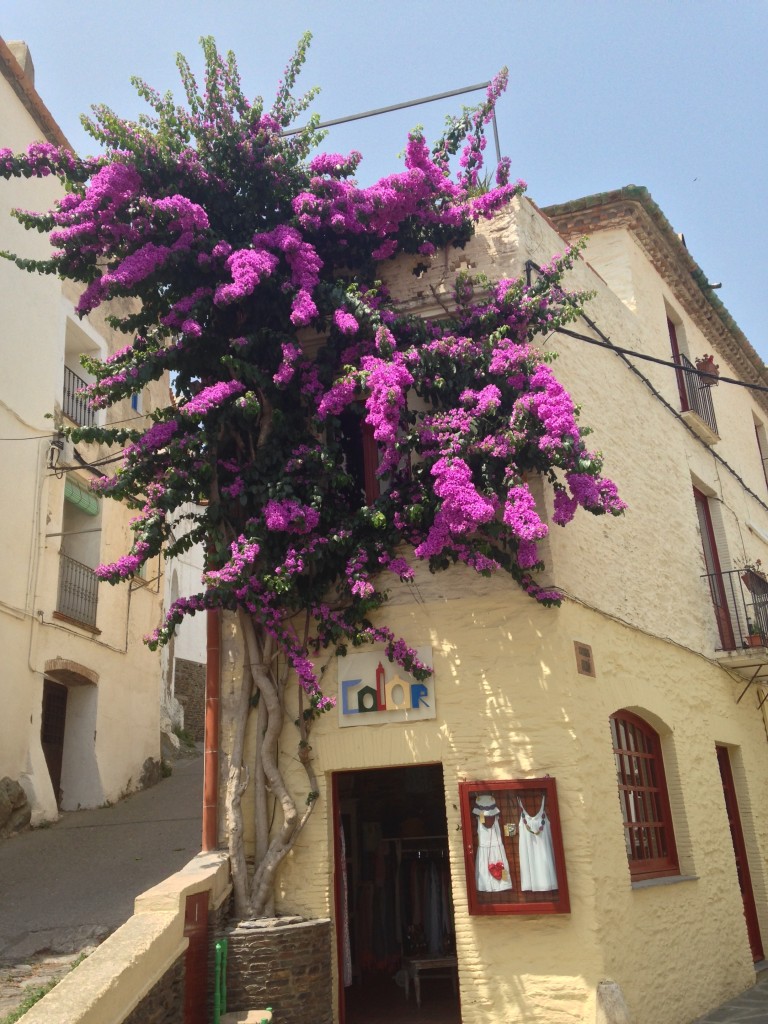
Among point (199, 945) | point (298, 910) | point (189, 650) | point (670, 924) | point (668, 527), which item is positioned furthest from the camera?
point (189, 650)

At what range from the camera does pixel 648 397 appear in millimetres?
11789

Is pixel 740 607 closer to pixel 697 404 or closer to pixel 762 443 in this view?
pixel 697 404

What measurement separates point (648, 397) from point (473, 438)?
4.85 metres

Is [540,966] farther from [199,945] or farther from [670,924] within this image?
[199,945]

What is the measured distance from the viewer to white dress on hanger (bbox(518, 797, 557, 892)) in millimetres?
7172

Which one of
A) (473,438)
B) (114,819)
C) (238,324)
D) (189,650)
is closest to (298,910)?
(473,438)

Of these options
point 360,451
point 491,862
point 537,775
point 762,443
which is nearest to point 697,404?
point 762,443

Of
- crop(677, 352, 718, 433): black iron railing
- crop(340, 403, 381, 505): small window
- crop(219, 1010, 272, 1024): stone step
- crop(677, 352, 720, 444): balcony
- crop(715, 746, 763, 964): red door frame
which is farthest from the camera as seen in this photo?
crop(677, 352, 718, 433): black iron railing

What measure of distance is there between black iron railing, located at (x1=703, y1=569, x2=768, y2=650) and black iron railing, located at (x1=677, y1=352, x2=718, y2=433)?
7.30 ft

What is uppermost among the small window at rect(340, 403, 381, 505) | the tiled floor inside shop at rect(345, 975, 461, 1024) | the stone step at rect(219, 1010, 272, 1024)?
the small window at rect(340, 403, 381, 505)

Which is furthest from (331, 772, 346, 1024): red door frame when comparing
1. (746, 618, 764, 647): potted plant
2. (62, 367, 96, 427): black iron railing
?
(62, 367, 96, 427): black iron railing

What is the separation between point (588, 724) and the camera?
785 centimetres

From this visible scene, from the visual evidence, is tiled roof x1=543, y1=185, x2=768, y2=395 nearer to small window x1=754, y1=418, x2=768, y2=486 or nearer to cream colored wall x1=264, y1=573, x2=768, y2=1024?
small window x1=754, y1=418, x2=768, y2=486

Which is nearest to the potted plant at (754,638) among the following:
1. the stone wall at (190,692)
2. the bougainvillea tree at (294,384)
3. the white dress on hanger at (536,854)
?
the bougainvillea tree at (294,384)
